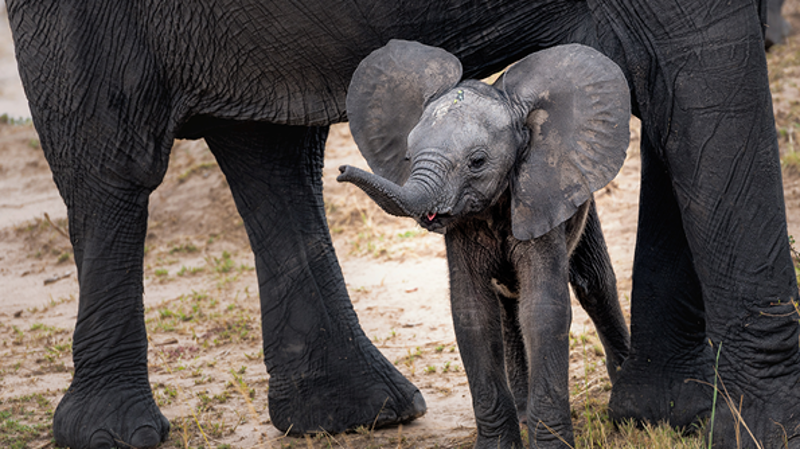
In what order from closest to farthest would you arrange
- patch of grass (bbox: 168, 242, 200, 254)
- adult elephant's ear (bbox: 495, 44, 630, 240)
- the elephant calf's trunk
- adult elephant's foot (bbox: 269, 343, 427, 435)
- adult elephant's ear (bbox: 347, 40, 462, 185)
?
1. the elephant calf's trunk
2. adult elephant's ear (bbox: 495, 44, 630, 240)
3. adult elephant's ear (bbox: 347, 40, 462, 185)
4. adult elephant's foot (bbox: 269, 343, 427, 435)
5. patch of grass (bbox: 168, 242, 200, 254)

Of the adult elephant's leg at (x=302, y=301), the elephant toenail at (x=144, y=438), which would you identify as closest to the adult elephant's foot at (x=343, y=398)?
the adult elephant's leg at (x=302, y=301)

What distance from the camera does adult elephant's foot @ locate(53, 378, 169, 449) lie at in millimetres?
3889

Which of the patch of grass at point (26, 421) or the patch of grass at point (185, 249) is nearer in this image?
the patch of grass at point (26, 421)

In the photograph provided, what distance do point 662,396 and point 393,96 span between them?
1.48 metres

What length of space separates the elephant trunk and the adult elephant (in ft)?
2.83

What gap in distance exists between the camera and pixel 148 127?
382cm

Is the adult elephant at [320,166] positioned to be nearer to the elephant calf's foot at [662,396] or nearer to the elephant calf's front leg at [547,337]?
the elephant calf's foot at [662,396]

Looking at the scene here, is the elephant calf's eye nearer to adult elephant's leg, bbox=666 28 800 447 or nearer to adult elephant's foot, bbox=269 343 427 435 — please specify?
adult elephant's leg, bbox=666 28 800 447

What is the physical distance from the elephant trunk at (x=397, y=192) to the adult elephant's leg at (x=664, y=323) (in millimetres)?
1157

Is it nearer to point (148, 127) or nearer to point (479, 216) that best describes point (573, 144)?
point (479, 216)

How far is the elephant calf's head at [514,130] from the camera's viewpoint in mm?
2719

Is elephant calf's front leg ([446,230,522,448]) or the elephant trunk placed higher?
the elephant trunk

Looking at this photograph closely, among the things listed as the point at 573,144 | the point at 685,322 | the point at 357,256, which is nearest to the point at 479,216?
the point at 573,144

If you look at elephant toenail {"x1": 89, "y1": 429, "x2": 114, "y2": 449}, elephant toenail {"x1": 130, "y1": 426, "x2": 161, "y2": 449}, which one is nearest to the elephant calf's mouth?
elephant toenail {"x1": 130, "y1": 426, "x2": 161, "y2": 449}
